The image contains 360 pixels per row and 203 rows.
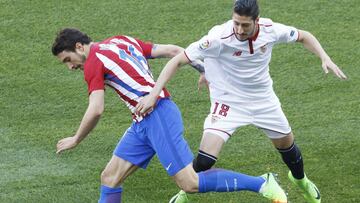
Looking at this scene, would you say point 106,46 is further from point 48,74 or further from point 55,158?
point 48,74

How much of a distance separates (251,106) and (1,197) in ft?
8.48

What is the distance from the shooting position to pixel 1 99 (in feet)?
37.4

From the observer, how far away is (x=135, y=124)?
7660mm

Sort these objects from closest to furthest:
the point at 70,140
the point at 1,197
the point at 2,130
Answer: the point at 70,140 → the point at 1,197 → the point at 2,130

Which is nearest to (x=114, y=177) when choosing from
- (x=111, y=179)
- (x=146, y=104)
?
(x=111, y=179)

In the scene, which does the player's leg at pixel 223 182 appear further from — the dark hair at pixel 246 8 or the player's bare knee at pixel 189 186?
the dark hair at pixel 246 8

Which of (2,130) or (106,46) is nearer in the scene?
(106,46)

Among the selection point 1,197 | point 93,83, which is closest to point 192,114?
point 1,197

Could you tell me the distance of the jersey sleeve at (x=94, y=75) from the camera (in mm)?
7238

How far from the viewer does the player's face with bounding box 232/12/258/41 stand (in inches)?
290

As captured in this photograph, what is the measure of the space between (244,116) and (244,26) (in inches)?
35.2

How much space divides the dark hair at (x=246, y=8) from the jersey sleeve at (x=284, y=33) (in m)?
0.46

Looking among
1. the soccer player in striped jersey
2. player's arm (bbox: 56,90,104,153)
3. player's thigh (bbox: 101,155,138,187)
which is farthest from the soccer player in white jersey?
player's arm (bbox: 56,90,104,153)

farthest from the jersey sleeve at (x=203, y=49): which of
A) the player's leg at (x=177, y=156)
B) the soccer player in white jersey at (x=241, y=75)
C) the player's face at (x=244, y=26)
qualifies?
the player's leg at (x=177, y=156)
